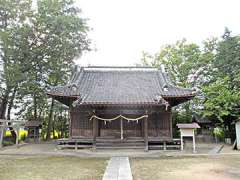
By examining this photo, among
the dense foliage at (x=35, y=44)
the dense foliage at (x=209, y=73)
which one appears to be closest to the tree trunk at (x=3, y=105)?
the dense foliage at (x=35, y=44)

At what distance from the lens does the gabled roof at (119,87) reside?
14.6 m

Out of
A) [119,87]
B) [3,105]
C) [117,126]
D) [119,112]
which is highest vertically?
[119,87]

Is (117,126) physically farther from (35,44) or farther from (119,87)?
(35,44)

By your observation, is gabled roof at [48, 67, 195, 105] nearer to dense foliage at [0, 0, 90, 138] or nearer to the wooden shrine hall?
the wooden shrine hall

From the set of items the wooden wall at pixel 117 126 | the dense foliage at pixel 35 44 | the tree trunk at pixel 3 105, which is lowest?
the wooden wall at pixel 117 126

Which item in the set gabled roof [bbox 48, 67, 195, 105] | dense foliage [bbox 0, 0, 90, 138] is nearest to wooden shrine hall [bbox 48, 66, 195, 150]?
gabled roof [bbox 48, 67, 195, 105]

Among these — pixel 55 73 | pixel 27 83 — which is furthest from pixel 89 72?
pixel 27 83

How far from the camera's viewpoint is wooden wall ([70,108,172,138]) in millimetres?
15680

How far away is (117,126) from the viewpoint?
52.2 feet

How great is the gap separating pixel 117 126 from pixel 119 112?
3.60 ft

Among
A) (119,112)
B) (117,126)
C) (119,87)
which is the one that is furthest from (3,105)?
(119,112)

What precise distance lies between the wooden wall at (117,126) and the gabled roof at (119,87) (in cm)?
150

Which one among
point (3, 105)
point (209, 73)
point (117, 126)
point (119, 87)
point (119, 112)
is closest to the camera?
point (119, 112)

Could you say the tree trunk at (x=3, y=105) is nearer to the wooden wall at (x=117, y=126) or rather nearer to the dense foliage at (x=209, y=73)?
the wooden wall at (x=117, y=126)
